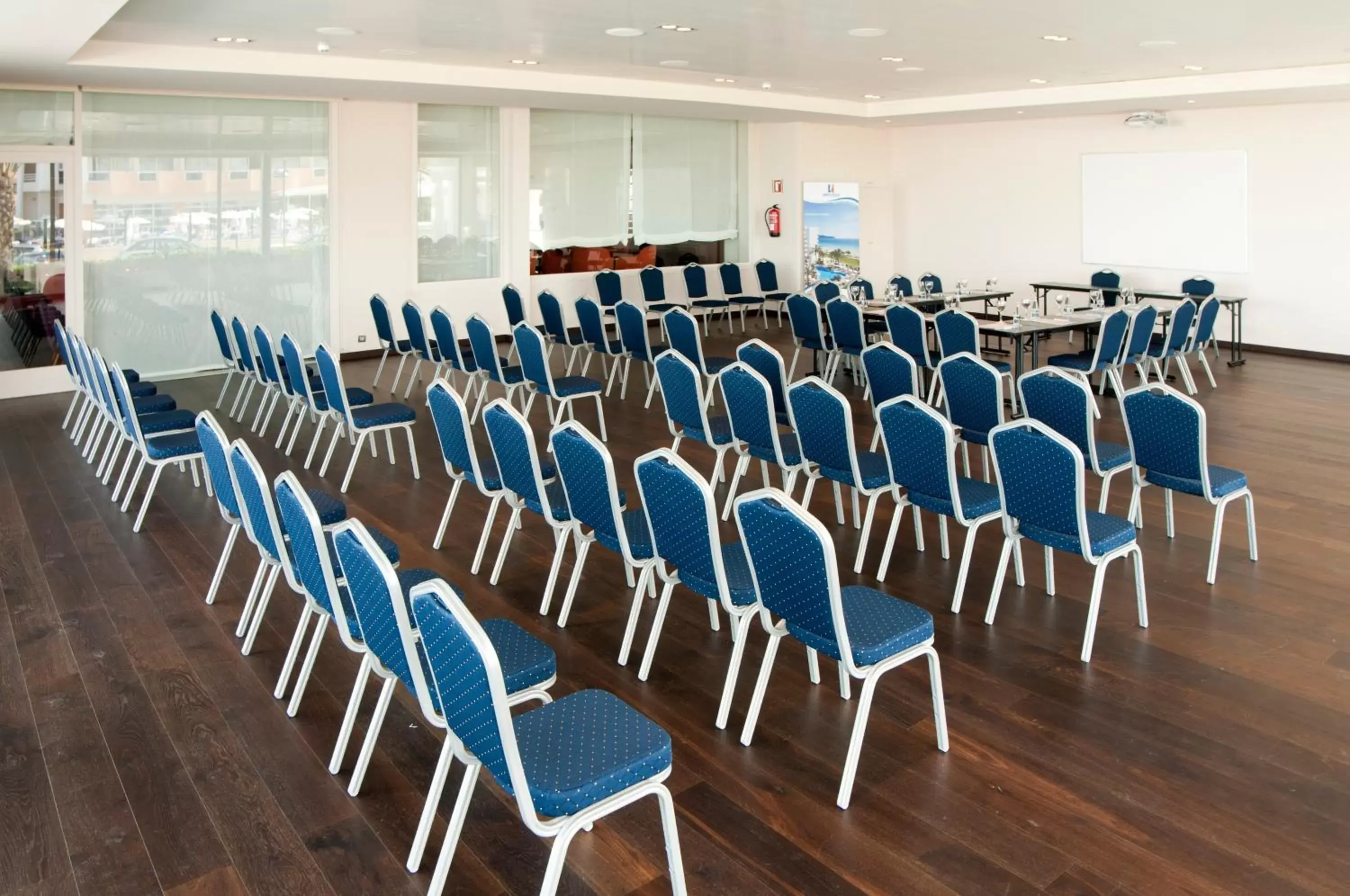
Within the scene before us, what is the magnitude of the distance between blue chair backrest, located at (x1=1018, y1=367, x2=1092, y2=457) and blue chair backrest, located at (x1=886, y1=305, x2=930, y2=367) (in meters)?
3.49

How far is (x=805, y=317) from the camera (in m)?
11.3

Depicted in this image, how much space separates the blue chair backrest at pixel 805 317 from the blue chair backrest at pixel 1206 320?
375 centimetres

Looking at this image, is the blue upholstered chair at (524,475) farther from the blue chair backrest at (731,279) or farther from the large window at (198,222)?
the blue chair backrest at (731,279)

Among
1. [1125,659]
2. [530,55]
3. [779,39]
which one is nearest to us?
[1125,659]

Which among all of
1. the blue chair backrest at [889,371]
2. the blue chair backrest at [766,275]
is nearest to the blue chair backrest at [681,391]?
the blue chair backrest at [889,371]

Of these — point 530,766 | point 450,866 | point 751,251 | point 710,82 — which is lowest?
point 450,866

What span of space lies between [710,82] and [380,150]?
13.1 ft

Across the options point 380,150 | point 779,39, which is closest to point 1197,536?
point 779,39

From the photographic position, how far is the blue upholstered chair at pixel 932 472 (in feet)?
17.3

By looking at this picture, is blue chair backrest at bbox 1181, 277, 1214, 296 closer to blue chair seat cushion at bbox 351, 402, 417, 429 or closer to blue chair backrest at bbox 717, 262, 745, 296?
blue chair backrest at bbox 717, 262, 745, 296

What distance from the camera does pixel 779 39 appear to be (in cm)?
982

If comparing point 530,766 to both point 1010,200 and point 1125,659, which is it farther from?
point 1010,200

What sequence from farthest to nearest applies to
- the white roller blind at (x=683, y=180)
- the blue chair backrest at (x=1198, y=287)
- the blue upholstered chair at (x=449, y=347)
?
1. the white roller blind at (x=683, y=180)
2. the blue chair backrest at (x=1198, y=287)
3. the blue upholstered chair at (x=449, y=347)

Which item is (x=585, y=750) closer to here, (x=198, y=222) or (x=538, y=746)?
(x=538, y=746)
